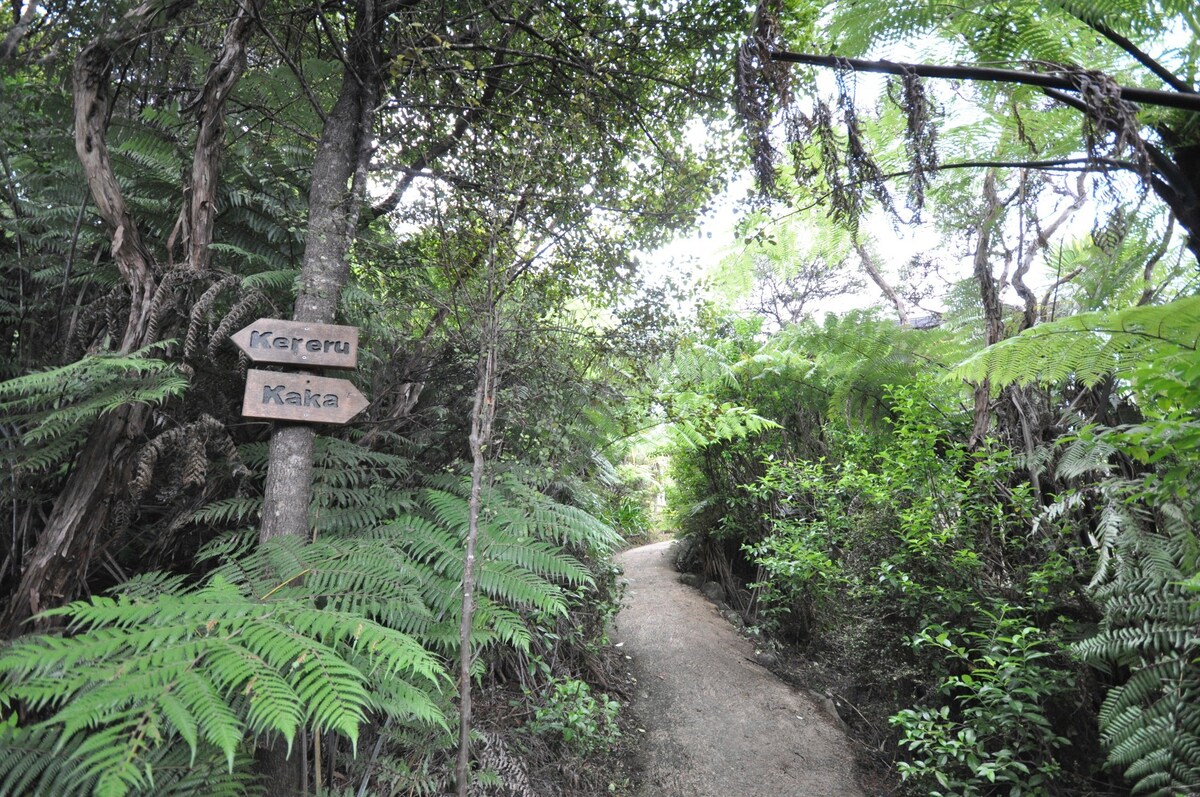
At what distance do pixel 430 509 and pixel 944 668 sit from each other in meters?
2.70

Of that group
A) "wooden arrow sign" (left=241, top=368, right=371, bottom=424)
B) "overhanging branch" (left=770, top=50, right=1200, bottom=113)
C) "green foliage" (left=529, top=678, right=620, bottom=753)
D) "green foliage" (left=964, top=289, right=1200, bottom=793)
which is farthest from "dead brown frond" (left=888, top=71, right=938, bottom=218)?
"green foliage" (left=529, top=678, right=620, bottom=753)

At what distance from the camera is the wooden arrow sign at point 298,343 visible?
2.21 metres

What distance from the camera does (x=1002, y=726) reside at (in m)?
2.51

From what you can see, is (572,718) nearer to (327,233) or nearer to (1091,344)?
(327,233)

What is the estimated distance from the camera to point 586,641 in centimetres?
385

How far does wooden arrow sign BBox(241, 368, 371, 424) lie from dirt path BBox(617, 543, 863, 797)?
2539mm

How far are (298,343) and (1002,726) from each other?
3.34 metres

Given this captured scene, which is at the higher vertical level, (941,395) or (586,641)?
(941,395)

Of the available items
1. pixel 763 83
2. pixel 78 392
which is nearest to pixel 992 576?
pixel 763 83

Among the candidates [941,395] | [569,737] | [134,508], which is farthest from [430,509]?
[941,395]

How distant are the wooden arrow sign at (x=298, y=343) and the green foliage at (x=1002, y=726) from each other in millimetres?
2814

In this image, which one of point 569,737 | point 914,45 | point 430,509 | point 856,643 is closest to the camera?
point 914,45

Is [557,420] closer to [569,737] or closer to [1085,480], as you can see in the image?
[569,737]

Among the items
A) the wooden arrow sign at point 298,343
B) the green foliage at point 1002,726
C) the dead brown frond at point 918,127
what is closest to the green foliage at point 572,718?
the green foliage at point 1002,726
